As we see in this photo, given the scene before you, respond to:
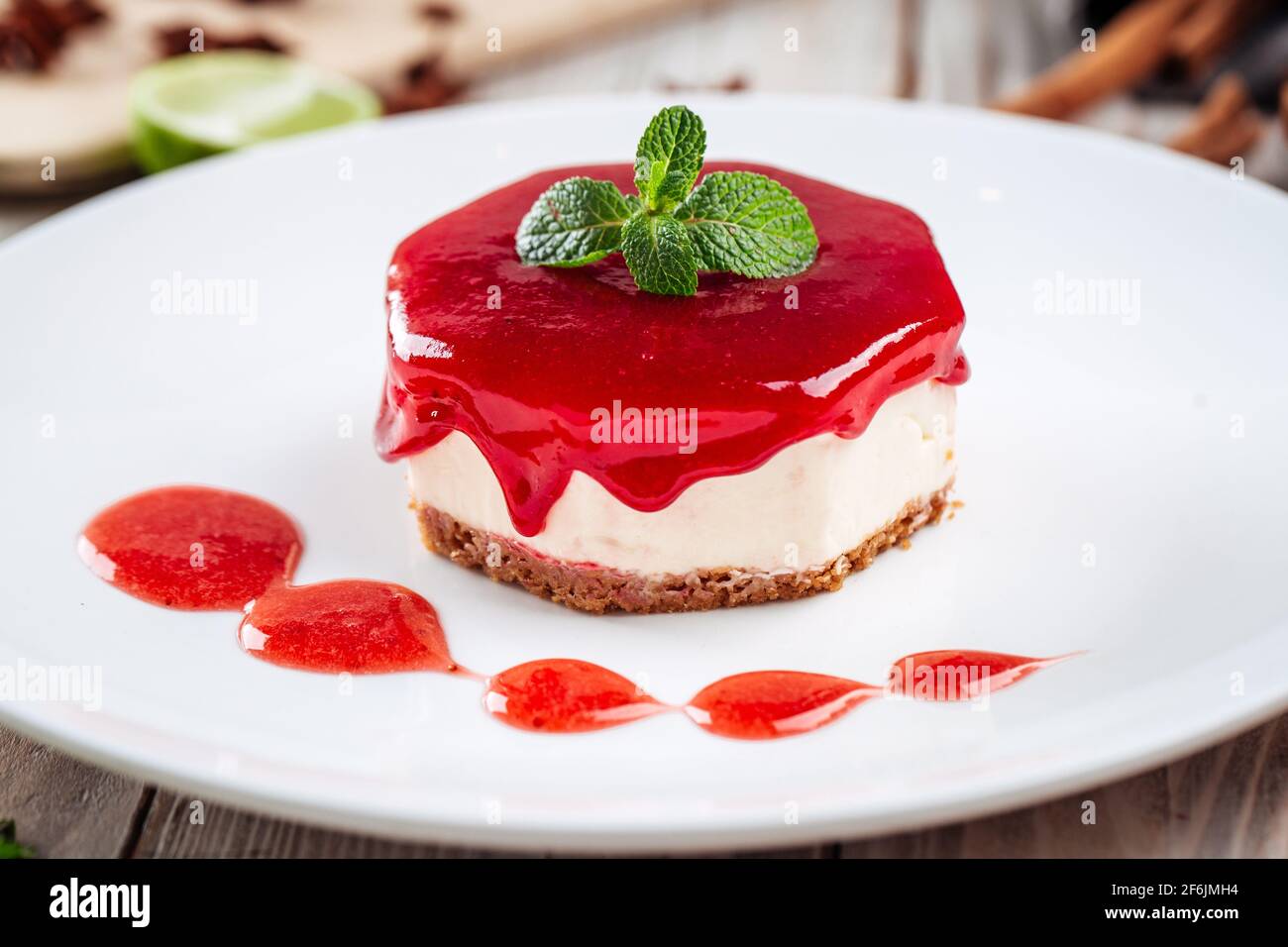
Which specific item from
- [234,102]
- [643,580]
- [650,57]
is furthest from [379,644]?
[650,57]

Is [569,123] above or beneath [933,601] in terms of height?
above

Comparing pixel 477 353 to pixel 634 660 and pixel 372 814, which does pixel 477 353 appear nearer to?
pixel 634 660

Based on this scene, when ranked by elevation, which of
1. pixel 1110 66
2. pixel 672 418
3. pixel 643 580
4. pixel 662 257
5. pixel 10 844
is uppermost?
pixel 1110 66

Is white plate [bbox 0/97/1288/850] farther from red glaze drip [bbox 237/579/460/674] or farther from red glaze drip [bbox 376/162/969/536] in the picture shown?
red glaze drip [bbox 376/162/969/536]

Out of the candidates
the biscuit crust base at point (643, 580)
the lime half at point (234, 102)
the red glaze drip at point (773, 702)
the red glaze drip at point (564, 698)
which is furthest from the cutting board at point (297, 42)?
the red glaze drip at point (773, 702)

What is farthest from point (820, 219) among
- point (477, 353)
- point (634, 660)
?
point (634, 660)

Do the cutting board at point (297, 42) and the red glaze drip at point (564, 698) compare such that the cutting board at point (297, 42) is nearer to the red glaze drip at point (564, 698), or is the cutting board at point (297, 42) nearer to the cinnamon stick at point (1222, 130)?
the cinnamon stick at point (1222, 130)

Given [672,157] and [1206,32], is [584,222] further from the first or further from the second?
[1206,32]
